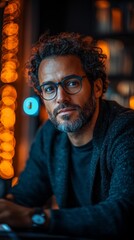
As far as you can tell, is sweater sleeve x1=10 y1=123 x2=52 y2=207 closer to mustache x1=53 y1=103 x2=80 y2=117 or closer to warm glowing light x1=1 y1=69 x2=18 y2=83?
mustache x1=53 y1=103 x2=80 y2=117

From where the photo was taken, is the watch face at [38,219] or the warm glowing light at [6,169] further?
the warm glowing light at [6,169]

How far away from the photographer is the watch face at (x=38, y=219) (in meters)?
0.92

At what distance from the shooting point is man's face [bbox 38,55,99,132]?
1355mm

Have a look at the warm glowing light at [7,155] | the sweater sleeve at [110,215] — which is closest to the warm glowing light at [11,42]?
the warm glowing light at [7,155]

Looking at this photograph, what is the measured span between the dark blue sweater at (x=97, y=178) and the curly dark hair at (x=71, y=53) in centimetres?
14

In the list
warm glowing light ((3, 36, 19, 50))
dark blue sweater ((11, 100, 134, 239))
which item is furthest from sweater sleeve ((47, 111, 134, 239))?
warm glowing light ((3, 36, 19, 50))

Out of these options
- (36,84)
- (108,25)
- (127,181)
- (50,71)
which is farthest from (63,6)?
(127,181)

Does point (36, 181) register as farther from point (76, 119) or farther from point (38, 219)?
point (38, 219)

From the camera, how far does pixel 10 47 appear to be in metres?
2.69

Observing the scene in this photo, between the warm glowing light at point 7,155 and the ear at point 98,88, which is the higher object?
the ear at point 98,88

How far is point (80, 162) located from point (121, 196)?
18.5 inches

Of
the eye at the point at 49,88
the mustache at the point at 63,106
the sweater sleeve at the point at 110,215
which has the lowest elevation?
the sweater sleeve at the point at 110,215

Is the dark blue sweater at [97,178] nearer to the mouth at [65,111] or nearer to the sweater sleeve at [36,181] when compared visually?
the sweater sleeve at [36,181]

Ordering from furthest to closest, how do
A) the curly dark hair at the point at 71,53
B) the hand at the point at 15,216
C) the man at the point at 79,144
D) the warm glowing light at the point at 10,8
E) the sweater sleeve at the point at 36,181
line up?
the warm glowing light at the point at 10,8 < the sweater sleeve at the point at 36,181 < the curly dark hair at the point at 71,53 < the man at the point at 79,144 < the hand at the point at 15,216
